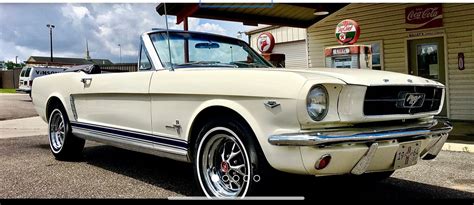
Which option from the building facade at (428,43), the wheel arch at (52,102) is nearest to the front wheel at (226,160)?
the wheel arch at (52,102)

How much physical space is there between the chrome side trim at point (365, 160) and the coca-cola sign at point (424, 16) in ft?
26.4

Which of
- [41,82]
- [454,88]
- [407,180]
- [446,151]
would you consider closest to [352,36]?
[454,88]

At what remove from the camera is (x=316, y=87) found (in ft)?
9.46

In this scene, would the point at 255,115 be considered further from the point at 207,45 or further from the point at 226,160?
the point at 207,45

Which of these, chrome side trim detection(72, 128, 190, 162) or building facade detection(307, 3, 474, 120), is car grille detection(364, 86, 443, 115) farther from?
building facade detection(307, 3, 474, 120)

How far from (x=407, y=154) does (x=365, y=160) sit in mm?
449

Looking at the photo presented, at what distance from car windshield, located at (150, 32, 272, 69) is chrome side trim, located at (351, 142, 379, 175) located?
173cm

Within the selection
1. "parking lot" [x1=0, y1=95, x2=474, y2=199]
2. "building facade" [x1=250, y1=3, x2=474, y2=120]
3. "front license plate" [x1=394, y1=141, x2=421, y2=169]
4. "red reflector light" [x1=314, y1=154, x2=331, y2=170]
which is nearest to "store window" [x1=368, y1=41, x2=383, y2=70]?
"building facade" [x1=250, y1=3, x2=474, y2=120]

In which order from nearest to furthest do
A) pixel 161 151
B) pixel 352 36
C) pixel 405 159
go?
pixel 405 159, pixel 161 151, pixel 352 36

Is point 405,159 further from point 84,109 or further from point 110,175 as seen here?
point 84,109

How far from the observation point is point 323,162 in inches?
111

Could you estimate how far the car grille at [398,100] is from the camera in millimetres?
3053

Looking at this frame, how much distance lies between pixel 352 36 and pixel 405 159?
256 inches

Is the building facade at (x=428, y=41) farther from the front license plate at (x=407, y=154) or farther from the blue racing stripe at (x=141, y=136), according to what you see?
the blue racing stripe at (x=141, y=136)
